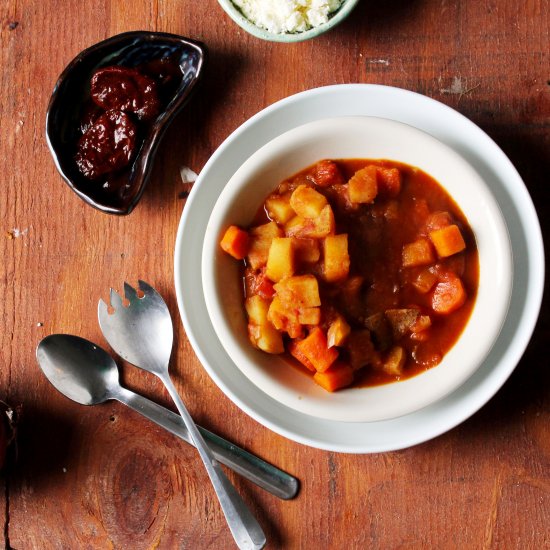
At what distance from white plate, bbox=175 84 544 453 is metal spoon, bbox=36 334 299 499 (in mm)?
361

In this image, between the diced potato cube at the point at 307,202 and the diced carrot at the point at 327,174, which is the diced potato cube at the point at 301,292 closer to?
the diced potato cube at the point at 307,202

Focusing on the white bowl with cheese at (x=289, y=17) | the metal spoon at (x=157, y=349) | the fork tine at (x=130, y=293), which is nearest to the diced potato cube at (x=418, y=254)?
the white bowl with cheese at (x=289, y=17)

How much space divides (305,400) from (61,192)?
158 cm

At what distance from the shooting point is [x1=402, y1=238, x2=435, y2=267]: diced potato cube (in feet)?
9.08

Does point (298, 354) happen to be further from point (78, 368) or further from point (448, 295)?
point (78, 368)

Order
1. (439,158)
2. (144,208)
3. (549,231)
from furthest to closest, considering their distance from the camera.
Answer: (144,208), (549,231), (439,158)

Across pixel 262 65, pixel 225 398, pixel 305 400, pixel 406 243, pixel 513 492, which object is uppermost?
pixel 262 65

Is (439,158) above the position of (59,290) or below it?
above

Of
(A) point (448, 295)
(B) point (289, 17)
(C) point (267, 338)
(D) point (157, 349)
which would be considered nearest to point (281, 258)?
(C) point (267, 338)

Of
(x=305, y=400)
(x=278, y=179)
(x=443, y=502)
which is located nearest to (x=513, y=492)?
(x=443, y=502)

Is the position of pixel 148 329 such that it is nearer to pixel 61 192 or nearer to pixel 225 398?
pixel 225 398

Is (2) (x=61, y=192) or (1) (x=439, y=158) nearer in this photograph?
(1) (x=439, y=158)

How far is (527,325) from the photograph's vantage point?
2.86 meters

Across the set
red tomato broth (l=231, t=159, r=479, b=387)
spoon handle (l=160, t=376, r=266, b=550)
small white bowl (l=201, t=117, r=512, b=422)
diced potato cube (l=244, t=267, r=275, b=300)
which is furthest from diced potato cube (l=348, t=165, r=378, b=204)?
spoon handle (l=160, t=376, r=266, b=550)
